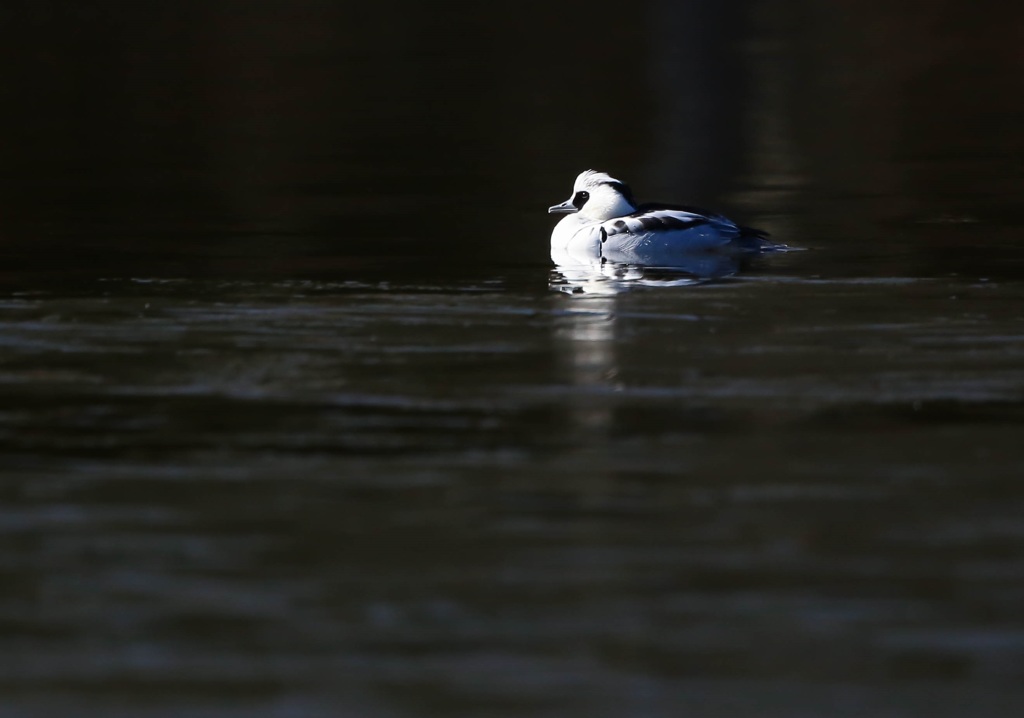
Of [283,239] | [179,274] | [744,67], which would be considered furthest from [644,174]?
[744,67]

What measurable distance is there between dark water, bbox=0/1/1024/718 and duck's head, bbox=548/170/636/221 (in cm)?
56

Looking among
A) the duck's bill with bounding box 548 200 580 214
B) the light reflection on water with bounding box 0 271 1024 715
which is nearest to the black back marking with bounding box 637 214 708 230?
the duck's bill with bounding box 548 200 580 214

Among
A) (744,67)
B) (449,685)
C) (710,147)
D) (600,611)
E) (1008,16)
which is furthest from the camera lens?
(1008,16)

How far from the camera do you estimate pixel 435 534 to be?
6211 millimetres

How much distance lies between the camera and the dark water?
5.17m

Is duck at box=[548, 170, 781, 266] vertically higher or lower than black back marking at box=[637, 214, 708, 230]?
lower

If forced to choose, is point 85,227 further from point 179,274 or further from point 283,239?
point 179,274

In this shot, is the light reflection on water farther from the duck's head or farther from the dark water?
the duck's head

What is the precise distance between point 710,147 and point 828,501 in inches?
576

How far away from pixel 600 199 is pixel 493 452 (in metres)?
6.70

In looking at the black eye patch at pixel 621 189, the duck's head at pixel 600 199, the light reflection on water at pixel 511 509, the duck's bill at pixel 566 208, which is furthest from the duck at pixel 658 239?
the light reflection on water at pixel 511 509

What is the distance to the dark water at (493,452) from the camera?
517 centimetres

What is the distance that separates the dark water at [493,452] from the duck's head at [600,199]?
561 millimetres

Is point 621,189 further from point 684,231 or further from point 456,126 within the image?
point 456,126
